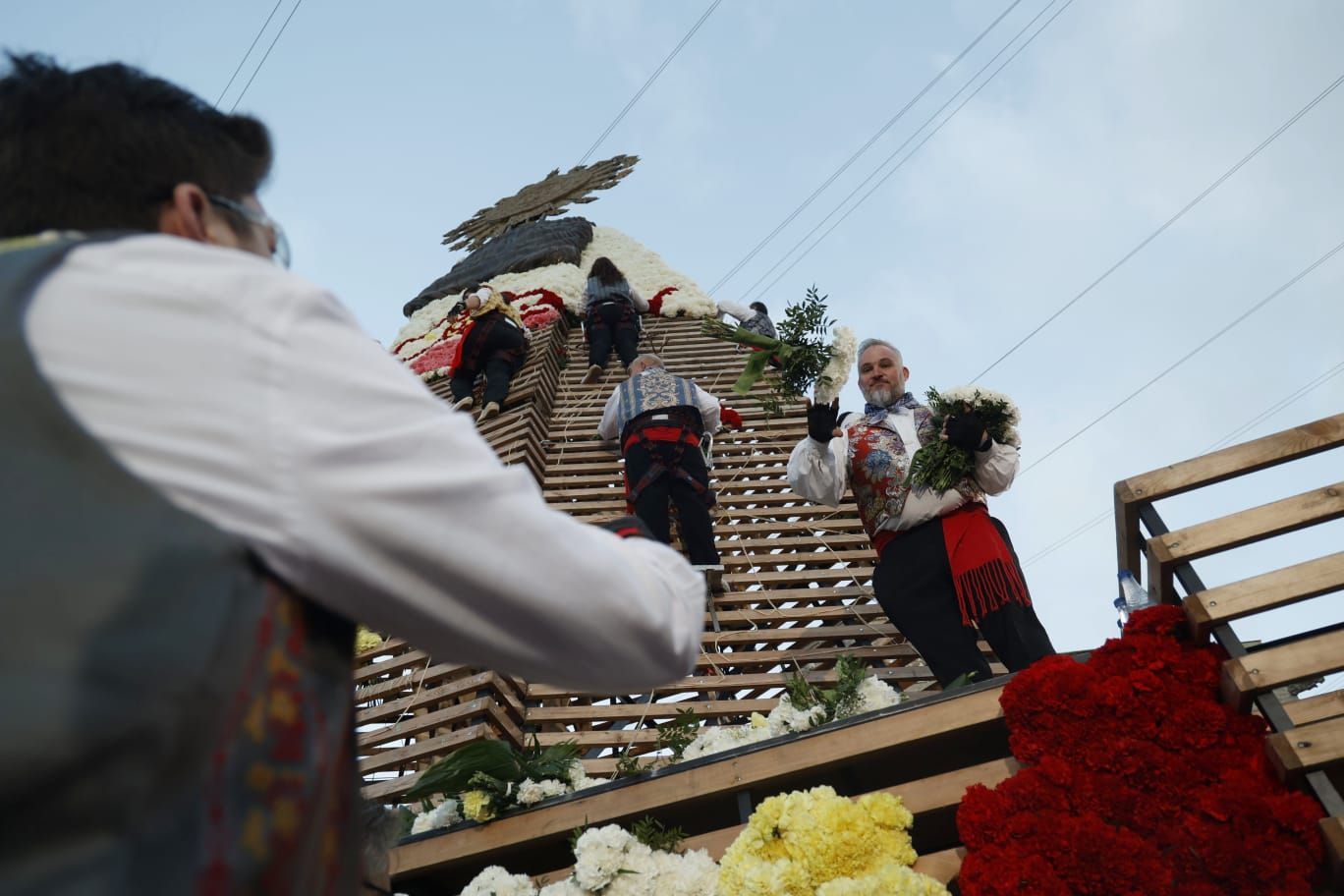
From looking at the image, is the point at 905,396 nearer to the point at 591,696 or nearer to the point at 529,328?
the point at 591,696

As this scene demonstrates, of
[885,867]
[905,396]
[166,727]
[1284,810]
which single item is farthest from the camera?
[905,396]

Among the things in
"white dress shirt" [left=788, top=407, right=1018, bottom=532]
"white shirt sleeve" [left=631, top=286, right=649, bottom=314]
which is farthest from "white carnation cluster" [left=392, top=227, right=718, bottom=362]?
"white dress shirt" [left=788, top=407, right=1018, bottom=532]

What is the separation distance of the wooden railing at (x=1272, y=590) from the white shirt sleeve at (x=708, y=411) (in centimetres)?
340

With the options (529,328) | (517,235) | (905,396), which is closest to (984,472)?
(905,396)

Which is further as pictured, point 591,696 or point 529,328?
point 529,328

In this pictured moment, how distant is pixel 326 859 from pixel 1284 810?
2377 mm

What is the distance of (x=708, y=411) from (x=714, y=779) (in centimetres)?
338

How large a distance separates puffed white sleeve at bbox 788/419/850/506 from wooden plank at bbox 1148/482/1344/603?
1.82 meters

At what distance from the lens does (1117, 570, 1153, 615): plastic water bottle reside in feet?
11.2

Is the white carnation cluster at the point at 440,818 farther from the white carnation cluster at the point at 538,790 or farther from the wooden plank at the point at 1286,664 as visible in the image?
the wooden plank at the point at 1286,664

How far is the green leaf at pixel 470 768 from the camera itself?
336 centimetres

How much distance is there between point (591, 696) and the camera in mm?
5039

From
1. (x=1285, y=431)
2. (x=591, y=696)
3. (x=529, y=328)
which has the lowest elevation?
(x=1285, y=431)

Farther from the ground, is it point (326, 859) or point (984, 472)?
point (984, 472)
